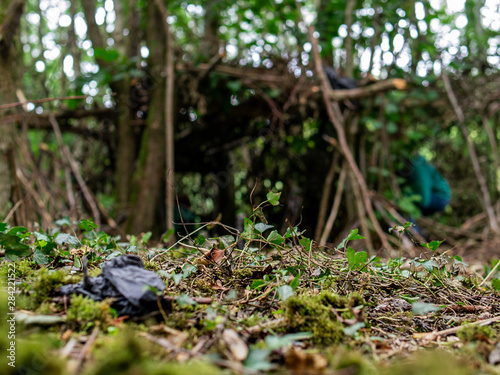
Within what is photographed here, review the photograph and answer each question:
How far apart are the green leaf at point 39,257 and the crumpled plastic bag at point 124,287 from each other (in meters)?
0.41

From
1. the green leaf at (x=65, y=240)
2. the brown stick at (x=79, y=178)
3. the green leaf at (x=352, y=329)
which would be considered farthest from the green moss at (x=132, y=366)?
the brown stick at (x=79, y=178)

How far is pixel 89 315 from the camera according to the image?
3.99ft

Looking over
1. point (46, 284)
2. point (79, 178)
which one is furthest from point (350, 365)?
point (79, 178)

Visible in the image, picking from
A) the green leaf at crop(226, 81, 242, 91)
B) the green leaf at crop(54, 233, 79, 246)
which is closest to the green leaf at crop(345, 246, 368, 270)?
the green leaf at crop(54, 233, 79, 246)

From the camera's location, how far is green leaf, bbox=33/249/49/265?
167cm

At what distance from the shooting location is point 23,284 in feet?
4.57

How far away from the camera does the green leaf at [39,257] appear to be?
1.67 m

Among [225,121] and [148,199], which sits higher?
[225,121]

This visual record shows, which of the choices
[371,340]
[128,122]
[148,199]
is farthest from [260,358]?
[128,122]

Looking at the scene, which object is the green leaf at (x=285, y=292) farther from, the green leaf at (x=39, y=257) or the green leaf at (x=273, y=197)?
the green leaf at (x=39, y=257)

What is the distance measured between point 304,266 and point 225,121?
4113 mm

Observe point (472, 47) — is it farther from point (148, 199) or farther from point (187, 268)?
point (187, 268)

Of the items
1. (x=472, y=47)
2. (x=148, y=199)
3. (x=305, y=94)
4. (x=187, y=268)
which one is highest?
(x=472, y=47)

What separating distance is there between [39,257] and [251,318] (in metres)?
1.03
